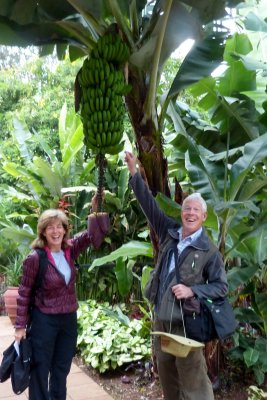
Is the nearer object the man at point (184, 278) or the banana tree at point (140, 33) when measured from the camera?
the man at point (184, 278)

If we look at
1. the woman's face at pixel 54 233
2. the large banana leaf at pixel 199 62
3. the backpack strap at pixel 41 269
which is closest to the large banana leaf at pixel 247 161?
the large banana leaf at pixel 199 62

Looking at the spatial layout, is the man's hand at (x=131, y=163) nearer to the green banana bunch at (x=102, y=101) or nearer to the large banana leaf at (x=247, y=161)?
the green banana bunch at (x=102, y=101)

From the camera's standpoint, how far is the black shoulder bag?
7.84 feet

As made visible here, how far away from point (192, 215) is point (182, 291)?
43 centimetres

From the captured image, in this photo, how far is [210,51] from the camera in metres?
3.18

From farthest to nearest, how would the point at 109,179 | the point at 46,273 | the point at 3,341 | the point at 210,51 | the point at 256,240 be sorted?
the point at 109,179 < the point at 3,341 < the point at 256,240 < the point at 210,51 < the point at 46,273

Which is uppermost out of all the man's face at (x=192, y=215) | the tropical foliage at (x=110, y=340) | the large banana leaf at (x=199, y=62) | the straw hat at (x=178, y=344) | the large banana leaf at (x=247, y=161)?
the large banana leaf at (x=199, y=62)

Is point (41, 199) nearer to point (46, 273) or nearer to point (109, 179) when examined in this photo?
point (109, 179)

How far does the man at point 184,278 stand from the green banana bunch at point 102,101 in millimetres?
395

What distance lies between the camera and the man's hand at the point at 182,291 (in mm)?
2359

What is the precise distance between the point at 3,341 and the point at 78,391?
5.81 ft

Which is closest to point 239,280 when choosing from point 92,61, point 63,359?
point 63,359

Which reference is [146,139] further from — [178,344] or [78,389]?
[78,389]

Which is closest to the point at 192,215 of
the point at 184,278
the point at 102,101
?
the point at 184,278
